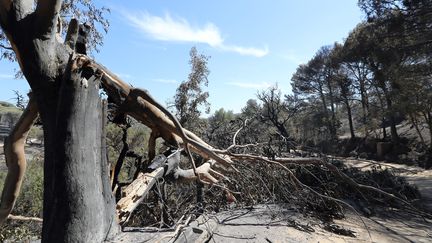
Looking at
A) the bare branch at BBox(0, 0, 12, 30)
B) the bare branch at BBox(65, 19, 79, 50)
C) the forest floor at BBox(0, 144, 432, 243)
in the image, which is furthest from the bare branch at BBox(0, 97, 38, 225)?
the forest floor at BBox(0, 144, 432, 243)

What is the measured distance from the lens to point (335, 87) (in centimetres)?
3834

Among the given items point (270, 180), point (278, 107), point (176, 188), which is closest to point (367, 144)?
point (278, 107)

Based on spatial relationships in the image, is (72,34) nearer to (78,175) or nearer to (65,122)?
(65,122)

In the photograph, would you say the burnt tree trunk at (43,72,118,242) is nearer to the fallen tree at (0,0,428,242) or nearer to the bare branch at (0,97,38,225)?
the fallen tree at (0,0,428,242)

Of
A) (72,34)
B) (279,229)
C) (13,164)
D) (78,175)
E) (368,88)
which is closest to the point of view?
(78,175)

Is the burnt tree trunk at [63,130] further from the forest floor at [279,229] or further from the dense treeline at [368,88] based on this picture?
the dense treeline at [368,88]

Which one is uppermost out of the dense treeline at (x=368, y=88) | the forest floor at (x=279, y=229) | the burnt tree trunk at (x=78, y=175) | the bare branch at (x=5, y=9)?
the dense treeline at (x=368, y=88)

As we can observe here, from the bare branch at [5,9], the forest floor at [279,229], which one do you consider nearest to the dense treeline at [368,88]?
the forest floor at [279,229]

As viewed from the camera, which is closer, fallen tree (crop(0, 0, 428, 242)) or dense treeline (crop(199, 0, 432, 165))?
fallen tree (crop(0, 0, 428, 242))

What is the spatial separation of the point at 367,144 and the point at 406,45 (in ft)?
48.1

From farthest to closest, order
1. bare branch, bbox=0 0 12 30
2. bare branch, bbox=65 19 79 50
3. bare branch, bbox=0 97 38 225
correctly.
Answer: bare branch, bbox=0 97 38 225 → bare branch, bbox=65 19 79 50 → bare branch, bbox=0 0 12 30

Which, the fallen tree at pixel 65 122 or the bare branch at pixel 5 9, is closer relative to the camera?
the fallen tree at pixel 65 122

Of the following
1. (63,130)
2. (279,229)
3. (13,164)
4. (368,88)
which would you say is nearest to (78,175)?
(63,130)

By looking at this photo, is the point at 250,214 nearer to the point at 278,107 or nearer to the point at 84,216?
the point at 84,216
